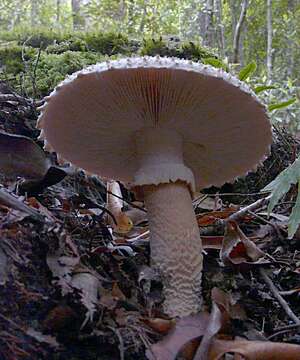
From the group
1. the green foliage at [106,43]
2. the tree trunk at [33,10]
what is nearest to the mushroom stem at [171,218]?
the green foliage at [106,43]

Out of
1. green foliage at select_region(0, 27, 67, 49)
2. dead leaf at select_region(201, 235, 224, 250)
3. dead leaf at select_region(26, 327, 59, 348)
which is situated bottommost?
dead leaf at select_region(201, 235, 224, 250)

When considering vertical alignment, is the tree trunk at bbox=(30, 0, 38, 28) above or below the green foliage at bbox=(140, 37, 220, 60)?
above

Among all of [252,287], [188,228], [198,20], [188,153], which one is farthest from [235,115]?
[198,20]

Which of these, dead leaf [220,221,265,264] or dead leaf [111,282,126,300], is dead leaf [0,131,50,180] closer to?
dead leaf [111,282,126,300]

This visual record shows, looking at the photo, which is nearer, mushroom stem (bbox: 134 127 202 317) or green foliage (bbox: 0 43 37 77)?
mushroom stem (bbox: 134 127 202 317)

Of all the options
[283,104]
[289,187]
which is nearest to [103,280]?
[289,187]

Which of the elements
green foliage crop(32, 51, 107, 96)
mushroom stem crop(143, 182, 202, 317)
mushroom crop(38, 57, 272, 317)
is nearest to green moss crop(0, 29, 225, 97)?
green foliage crop(32, 51, 107, 96)

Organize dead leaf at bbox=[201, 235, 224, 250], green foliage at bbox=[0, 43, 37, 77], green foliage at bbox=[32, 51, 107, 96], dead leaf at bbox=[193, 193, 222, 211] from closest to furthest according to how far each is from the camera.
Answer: dead leaf at bbox=[201, 235, 224, 250] < dead leaf at bbox=[193, 193, 222, 211] < green foliage at bbox=[32, 51, 107, 96] < green foliage at bbox=[0, 43, 37, 77]

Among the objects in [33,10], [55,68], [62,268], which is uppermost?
[33,10]

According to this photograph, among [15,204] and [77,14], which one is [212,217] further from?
[77,14]
